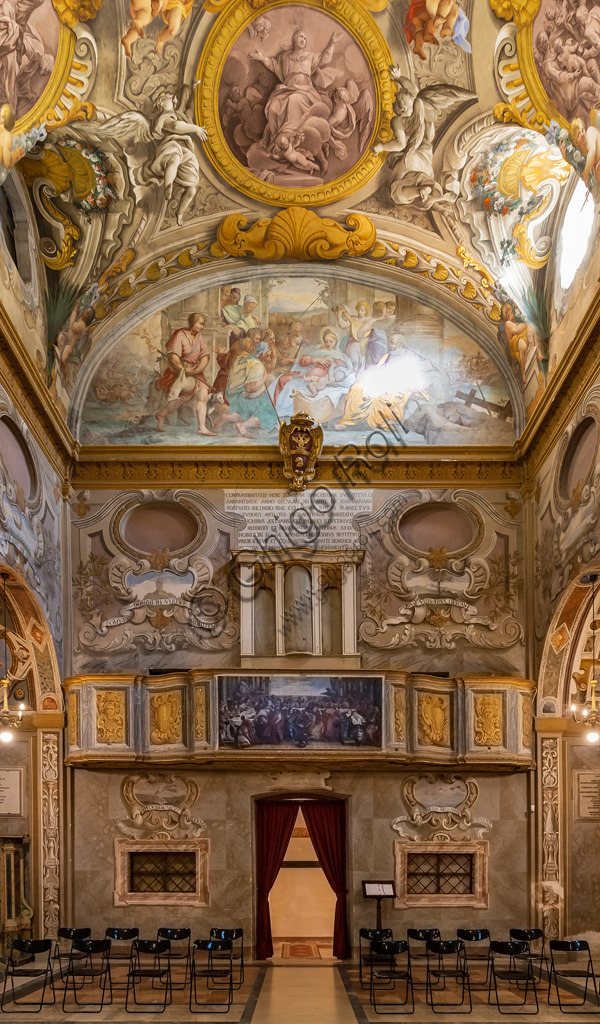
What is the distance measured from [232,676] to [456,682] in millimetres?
4061

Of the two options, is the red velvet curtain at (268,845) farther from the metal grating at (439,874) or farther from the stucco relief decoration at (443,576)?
the stucco relief decoration at (443,576)

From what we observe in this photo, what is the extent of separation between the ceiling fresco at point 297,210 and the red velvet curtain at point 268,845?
275 inches

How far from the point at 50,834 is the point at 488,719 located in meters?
8.22

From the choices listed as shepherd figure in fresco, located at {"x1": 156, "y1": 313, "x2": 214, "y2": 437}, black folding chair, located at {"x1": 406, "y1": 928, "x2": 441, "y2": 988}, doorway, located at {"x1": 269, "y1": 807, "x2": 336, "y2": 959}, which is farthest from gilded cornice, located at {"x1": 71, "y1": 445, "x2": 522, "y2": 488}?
black folding chair, located at {"x1": 406, "y1": 928, "x2": 441, "y2": 988}

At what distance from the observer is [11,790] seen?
20.4 m

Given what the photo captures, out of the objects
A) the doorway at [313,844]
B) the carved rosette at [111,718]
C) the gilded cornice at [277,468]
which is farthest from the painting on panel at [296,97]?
the doorway at [313,844]

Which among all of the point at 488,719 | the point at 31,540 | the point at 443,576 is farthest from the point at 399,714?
the point at 31,540

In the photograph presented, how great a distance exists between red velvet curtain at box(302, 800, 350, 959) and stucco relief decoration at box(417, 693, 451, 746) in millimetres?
2188

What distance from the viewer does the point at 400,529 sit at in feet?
71.2

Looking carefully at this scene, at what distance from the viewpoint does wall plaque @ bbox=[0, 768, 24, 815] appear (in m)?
20.4

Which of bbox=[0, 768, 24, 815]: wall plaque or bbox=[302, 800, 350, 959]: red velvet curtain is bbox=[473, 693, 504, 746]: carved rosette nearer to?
bbox=[302, 800, 350, 959]: red velvet curtain

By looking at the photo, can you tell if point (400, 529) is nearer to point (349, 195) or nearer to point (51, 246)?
point (349, 195)

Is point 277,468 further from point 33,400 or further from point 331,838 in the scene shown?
point 331,838

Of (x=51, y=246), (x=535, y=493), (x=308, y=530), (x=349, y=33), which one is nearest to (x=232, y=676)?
(x=308, y=530)
